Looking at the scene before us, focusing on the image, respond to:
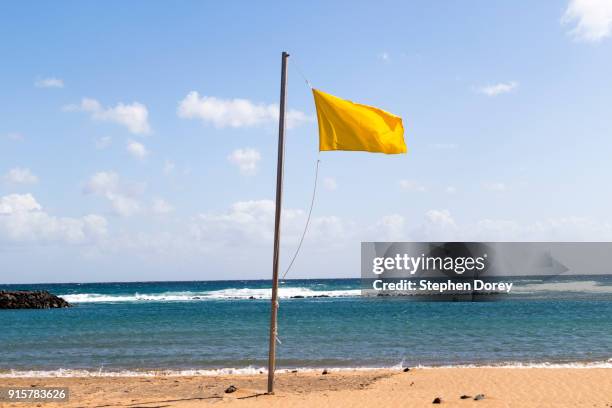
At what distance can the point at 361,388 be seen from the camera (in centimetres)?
1350

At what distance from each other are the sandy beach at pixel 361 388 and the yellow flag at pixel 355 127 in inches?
186

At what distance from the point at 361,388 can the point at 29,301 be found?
2046 inches

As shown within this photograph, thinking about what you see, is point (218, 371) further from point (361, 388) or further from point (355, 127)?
point (355, 127)

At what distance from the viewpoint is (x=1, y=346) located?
81.1 ft

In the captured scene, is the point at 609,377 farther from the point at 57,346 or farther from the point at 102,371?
the point at 57,346

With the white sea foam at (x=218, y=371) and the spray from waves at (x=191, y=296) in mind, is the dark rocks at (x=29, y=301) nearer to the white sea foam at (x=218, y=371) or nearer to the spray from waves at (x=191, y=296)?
the spray from waves at (x=191, y=296)

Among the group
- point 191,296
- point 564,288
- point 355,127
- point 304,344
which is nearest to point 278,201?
point 355,127

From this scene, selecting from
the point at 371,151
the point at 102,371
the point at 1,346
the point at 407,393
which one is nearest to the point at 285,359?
the point at 102,371

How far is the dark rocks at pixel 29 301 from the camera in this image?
188 feet

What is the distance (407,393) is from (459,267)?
409 feet

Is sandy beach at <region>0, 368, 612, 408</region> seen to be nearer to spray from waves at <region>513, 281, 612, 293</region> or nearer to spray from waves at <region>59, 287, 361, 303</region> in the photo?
spray from waves at <region>59, 287, 361, 303</region>

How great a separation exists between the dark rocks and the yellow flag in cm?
5313

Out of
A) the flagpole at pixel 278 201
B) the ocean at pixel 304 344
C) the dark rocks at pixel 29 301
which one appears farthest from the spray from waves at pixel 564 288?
the flagpole at pixel 278 201

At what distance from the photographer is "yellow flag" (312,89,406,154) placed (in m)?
11.1
